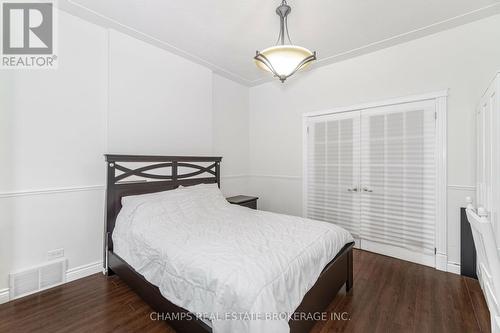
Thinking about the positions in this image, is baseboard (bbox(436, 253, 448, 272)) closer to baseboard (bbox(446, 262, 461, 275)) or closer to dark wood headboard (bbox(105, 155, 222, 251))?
baseboard (bbox(446, 262, 461, 275))

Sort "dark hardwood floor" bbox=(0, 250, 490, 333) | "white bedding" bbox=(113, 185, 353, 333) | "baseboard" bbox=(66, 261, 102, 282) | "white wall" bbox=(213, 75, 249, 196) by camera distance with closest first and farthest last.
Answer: "white bedding" bbox=(113, 185, 353, 333)
"dark hardwood floor" bbox=(0, 250, 490, 333)
"baseboard" bbox=(66, 261, 102, 282)
"white wall" bbox=(213, 75, 249, 196)

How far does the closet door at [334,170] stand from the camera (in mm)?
3490

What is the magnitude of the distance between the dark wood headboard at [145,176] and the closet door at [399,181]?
243 centimetres

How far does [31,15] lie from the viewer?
2.32m

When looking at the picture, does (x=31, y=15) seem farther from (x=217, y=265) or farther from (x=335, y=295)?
(x=335, y=295)

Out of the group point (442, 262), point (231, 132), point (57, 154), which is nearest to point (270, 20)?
point (231, 132)

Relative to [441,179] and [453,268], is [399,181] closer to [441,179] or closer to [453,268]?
[441,179]

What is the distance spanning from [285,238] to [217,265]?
706 millimetres

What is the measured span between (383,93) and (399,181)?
4.02ft

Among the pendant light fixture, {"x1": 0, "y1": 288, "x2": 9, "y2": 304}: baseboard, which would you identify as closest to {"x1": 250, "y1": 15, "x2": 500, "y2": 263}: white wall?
the pendant light fixture

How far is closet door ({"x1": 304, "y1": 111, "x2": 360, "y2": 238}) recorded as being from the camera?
11.5 feet

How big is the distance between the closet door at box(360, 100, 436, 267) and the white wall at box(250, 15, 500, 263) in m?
0.20

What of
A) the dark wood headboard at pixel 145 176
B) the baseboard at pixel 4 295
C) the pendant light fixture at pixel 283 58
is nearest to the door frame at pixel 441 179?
the pendant light fixture at pixel 283 58

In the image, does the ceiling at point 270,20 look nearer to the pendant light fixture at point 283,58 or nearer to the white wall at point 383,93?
the white wall at point 383,93
